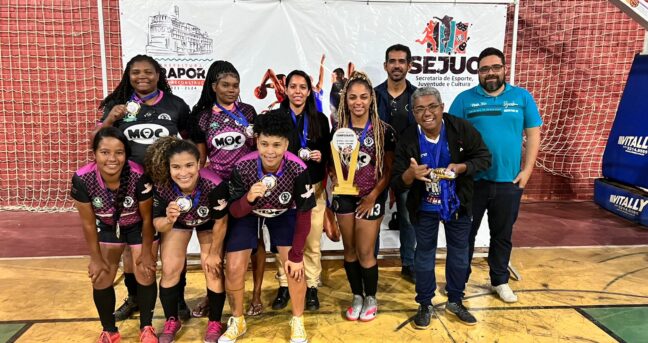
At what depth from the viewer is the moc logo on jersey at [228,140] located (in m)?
2.84

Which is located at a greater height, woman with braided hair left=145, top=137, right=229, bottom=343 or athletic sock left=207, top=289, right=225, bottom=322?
woman with braided hair left=145, top=137, right=229, bottom=343

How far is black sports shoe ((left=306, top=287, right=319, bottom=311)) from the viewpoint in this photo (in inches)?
124

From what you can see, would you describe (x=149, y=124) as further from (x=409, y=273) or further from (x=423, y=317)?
(x=409, y=273)

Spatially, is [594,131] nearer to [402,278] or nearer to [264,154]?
[402,278]

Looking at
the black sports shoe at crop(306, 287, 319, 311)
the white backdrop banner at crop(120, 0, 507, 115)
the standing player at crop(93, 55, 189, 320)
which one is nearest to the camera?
the standing player at crop(93, 55, 189, 320)

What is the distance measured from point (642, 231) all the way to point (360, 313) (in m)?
3.87

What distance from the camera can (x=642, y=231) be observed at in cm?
490

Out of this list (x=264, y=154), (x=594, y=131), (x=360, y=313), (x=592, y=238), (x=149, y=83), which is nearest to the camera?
(x=264, y=154)

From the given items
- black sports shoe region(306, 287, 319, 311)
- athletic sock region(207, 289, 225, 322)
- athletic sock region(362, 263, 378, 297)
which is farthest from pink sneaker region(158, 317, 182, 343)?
athletic sock region(362, 263, 378, 297)

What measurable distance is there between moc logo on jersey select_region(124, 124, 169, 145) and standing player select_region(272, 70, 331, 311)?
2.64 feet

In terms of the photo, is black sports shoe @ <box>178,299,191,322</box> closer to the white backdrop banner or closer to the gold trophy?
the gold trophy

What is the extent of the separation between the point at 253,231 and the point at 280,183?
386 mm

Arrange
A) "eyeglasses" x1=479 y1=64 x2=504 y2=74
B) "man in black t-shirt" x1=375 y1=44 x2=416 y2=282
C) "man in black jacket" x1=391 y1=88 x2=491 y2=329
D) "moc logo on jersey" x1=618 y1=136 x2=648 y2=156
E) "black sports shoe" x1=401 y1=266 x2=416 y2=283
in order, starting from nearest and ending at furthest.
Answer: "man in black jacket" x1=391 y1=88 x2=491 y2=329
"eyeglasses" x1=479 y1=64 x2=504 y2=74
"man in black t-shirt" x1=375 y1=44 x2=416 y2=282
"moc logo on jersey" x1=618 y1=136 x2=648 y2=156
"black sports shoe" x1=401 y1=266 x2=416 y2=283

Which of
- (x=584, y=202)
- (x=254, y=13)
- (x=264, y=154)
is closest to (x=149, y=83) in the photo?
(x=264, y=154)
